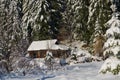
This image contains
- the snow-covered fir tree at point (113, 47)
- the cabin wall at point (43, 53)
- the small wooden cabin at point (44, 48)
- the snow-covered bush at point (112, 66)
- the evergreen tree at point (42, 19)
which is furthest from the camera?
the evergreen tree at point (42, 19)

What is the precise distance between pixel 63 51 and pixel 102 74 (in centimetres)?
3496

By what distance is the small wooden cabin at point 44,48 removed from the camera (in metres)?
53.3

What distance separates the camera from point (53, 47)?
179 ft

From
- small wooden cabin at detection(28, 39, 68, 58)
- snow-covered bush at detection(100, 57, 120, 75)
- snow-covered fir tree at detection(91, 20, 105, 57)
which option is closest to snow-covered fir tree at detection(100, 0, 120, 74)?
snow-covered bush at detection(100, 57, 120, 75)

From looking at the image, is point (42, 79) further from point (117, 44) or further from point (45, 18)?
point (45, 18)

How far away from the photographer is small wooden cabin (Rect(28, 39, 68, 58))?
5328cm

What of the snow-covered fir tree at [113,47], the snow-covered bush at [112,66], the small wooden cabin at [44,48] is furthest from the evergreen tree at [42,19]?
the snow-covered bush at [112,66]

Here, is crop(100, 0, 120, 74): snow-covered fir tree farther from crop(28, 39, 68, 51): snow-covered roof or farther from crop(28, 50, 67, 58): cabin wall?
crop(28, 39, 68, 51): snow-covered roof

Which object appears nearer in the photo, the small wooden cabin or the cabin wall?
the cabin wall

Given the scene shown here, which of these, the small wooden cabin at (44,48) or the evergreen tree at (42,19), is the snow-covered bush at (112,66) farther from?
the evergreen tree at (42,19)

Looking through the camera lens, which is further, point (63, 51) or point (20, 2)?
point (20, 2)

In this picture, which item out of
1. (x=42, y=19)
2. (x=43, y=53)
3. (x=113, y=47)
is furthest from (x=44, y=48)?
(x=113, y=47)

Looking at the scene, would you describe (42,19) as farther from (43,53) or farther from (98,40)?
(98,40)

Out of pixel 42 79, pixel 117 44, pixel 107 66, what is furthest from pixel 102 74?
pixel 42 79
